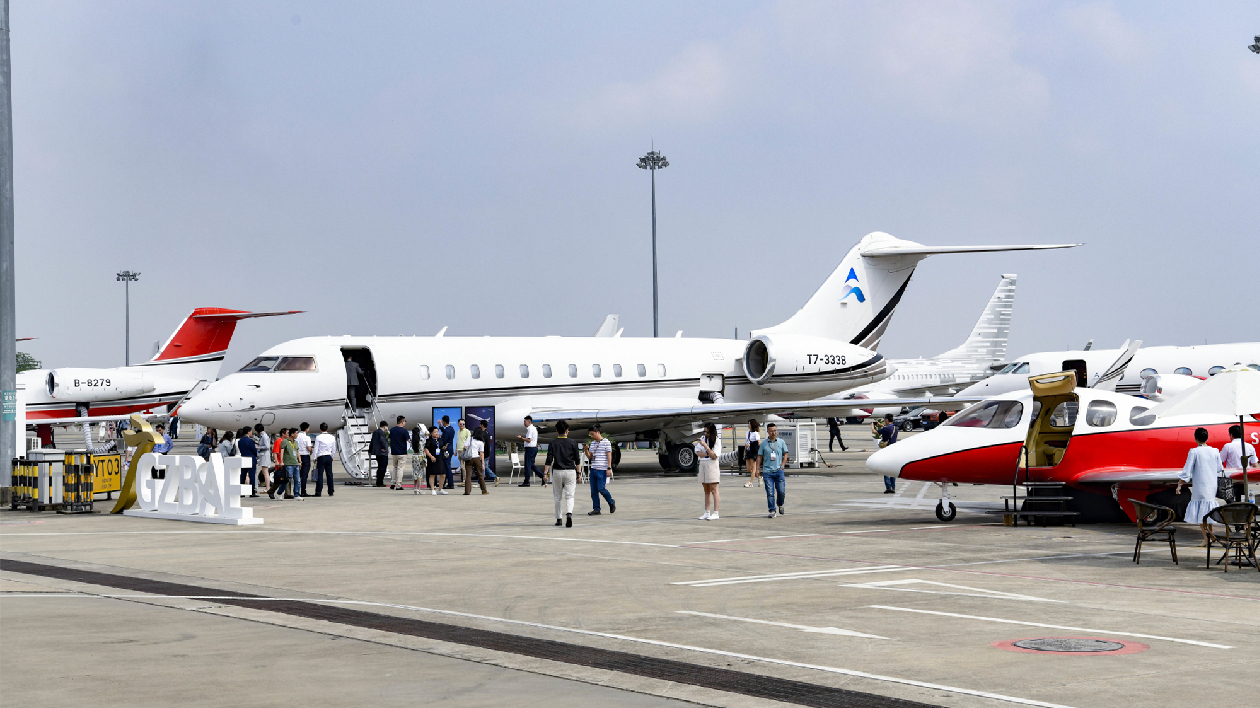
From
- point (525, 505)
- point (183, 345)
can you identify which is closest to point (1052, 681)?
point (525, 505)

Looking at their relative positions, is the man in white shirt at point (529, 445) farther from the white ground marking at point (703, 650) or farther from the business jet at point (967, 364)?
the business jet at point (967, 364)

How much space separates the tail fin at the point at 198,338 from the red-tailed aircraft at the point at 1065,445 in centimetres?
3905

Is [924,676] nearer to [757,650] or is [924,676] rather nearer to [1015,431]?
[757,650]

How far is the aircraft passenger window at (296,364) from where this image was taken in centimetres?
3080

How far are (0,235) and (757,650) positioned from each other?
805 inches

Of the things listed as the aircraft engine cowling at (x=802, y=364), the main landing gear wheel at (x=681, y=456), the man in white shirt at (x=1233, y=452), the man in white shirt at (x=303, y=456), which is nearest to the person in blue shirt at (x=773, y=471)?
the man in white shirt at (x=1233, y=452)

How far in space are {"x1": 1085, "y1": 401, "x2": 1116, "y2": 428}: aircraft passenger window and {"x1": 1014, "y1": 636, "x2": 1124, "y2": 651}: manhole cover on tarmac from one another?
1028cm

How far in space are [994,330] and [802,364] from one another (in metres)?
23.7

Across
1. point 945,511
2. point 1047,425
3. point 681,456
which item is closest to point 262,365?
point 681,456

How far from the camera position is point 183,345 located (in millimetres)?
53406

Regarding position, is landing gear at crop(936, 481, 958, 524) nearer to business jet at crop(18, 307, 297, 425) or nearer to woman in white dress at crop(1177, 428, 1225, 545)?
woman in white dress at crop(1177, 428, 1225, 545)

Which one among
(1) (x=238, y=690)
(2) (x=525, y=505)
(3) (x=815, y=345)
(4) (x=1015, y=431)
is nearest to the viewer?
(1) (x=238, y=690)

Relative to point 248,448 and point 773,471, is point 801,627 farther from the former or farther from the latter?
point 248,448

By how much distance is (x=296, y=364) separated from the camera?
31.0 m
